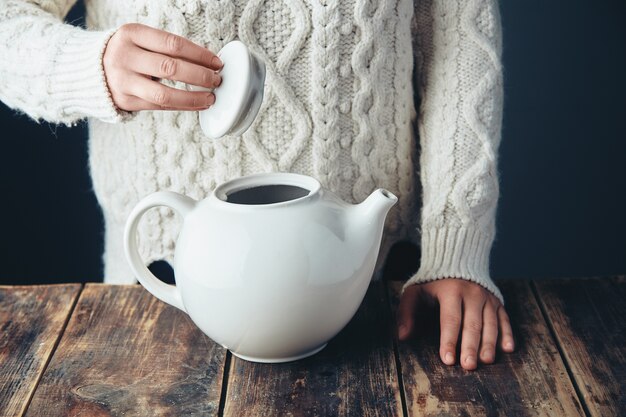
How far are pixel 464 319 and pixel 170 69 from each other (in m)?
0.40

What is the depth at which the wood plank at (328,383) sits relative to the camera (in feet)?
2.11

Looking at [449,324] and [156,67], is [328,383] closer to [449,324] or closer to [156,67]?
[449,324]

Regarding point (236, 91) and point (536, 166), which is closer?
point (236, 91)

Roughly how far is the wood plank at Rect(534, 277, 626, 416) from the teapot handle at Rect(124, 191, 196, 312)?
39 centimetres

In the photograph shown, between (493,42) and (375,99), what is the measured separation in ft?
0.55

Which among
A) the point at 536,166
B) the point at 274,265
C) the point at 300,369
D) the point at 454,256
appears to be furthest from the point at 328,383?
the point at 536,166

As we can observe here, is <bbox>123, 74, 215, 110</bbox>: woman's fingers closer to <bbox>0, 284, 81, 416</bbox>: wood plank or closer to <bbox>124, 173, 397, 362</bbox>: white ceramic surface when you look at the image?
<bbox>124, 173, 397, 362</bbox>: white ceramic surface

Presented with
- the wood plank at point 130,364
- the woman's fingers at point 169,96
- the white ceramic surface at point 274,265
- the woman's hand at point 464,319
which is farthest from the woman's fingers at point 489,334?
the woman's fingers at point 169,96

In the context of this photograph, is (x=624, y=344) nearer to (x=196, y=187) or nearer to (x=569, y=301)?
(x=569, y=301)

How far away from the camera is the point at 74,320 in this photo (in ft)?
2.59

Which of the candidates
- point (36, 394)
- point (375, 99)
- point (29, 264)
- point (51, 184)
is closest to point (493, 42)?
point (375, 99)

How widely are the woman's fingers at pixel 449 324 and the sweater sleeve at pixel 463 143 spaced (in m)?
0.05

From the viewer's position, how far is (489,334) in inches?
29.2

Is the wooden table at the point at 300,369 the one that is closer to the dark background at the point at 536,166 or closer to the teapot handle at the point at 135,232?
the teapot handle at the point at 135,232
